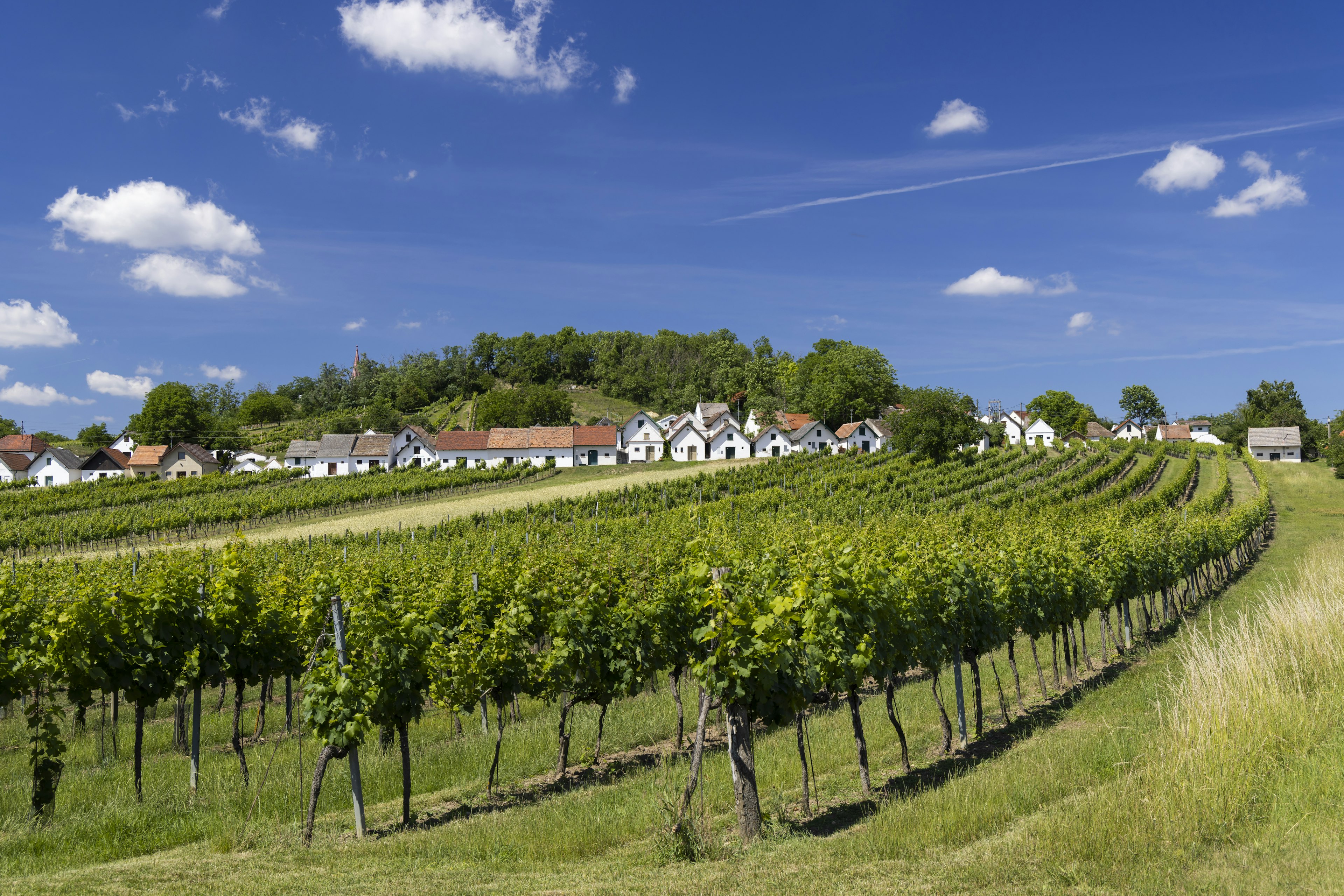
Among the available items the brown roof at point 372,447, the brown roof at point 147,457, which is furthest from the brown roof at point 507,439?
the brown roof at point 147,457

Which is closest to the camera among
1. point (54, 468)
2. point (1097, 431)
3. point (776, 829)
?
point (776, 829)

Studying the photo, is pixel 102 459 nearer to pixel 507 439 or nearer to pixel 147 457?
pixel 147 457

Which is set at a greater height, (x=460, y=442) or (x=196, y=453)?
(x=196, y=453)

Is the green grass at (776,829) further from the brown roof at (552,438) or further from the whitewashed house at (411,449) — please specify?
the whitewashed house at (411,449)

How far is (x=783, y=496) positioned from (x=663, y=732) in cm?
3831

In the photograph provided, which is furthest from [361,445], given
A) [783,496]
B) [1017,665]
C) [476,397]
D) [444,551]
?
[1017,665]

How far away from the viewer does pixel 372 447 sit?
269 feet

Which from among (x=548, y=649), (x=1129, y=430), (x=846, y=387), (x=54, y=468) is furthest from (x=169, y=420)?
(x=1129, y=430)

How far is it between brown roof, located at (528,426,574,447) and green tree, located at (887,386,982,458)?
33076 mm

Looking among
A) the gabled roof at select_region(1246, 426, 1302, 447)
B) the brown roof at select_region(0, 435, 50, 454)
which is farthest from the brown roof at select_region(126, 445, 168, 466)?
the gabled roof at select_region(1246, 426, 1302, 447)

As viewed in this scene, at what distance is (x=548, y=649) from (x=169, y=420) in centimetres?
10554

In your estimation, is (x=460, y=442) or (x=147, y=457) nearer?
(x=460, y=442)

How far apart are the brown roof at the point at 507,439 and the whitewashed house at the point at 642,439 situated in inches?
462

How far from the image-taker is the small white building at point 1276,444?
90125mm
